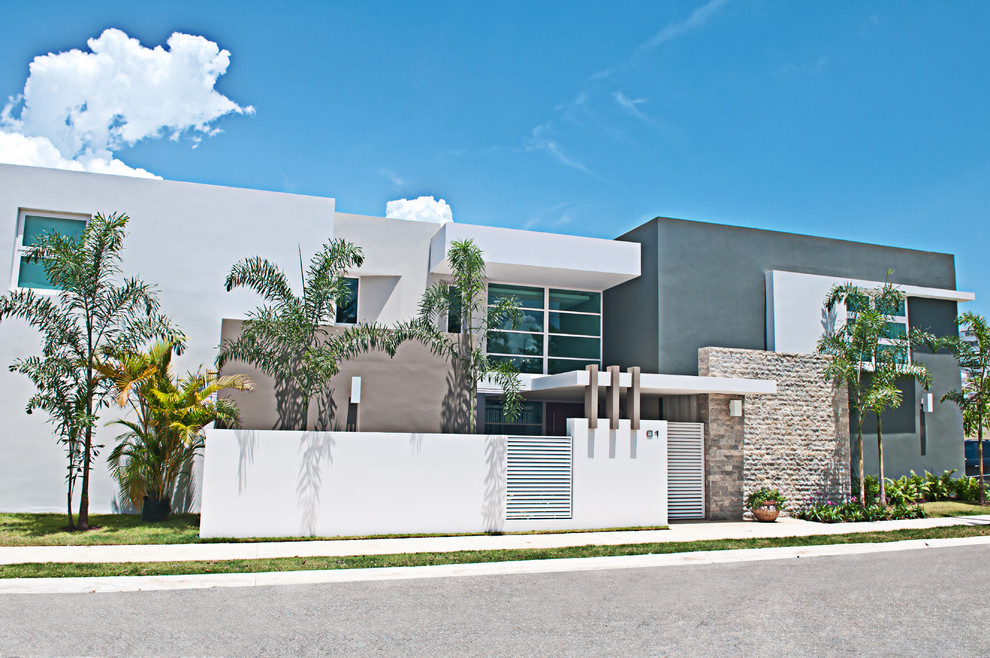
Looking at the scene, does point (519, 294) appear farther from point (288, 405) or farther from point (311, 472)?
point (311, 472)

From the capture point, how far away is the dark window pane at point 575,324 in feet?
64.4

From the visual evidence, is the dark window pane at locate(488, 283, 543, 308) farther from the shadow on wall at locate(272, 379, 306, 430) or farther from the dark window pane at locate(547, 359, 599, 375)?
the shadow on wall at locate(272, 379, 306, 430)

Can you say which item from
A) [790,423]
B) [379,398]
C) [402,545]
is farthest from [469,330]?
[790,423]

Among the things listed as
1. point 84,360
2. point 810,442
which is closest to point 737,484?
point 810,442

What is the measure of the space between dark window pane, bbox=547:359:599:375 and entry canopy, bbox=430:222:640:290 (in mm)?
2250

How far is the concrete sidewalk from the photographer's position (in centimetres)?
1092

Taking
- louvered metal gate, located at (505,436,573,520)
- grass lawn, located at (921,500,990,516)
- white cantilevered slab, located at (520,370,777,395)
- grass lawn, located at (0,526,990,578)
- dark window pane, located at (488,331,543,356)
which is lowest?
grass lawn, located at (0,526,990,578)

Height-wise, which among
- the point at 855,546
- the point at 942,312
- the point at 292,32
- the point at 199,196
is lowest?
the point at 855,546

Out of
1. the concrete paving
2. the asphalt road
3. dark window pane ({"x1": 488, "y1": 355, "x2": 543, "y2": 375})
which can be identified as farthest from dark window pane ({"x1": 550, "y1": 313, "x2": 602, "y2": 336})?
the asphalt road

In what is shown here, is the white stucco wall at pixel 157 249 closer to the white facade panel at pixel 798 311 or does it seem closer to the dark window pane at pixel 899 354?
the white facade panel at pixel 798 311

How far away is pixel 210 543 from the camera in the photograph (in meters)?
12.2

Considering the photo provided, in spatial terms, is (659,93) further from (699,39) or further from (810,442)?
→ (810,442)

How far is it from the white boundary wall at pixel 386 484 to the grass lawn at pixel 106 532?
227 millimetres

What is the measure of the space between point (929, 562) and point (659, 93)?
1193 cm
